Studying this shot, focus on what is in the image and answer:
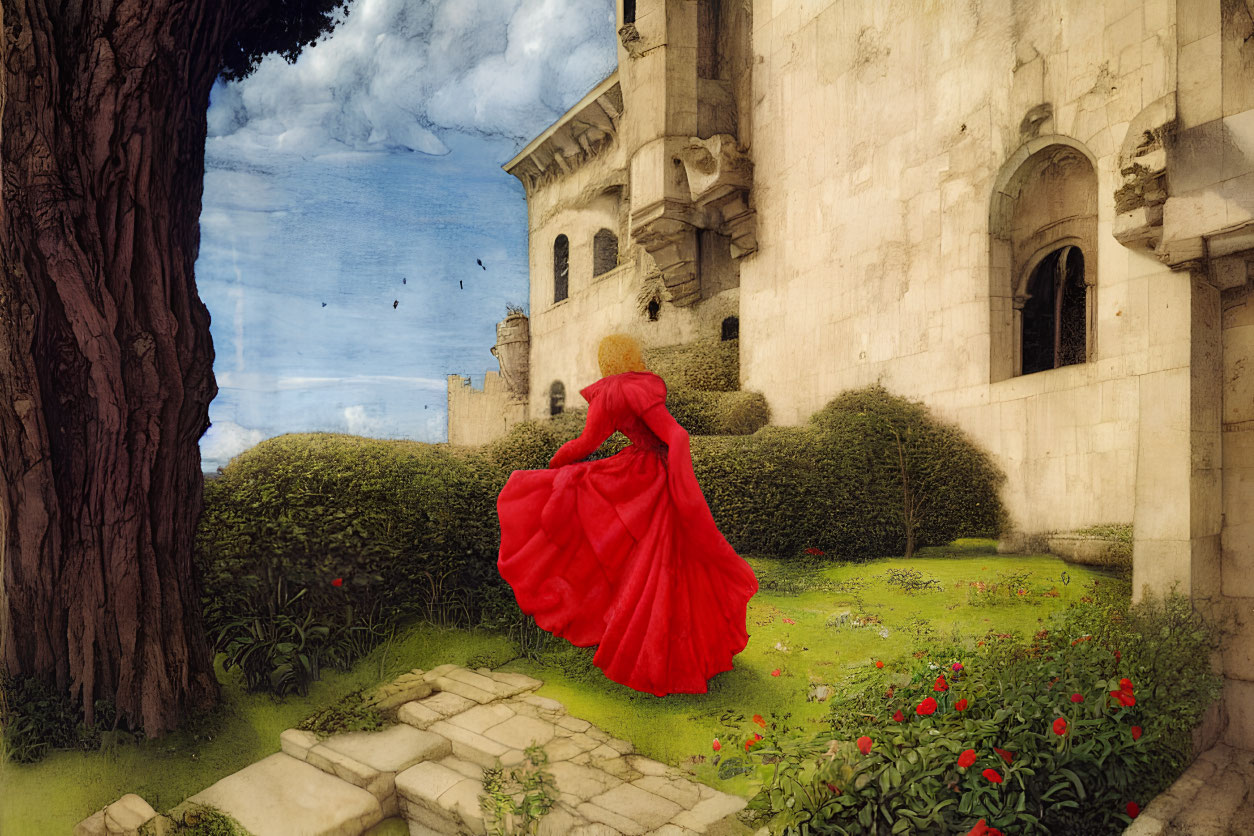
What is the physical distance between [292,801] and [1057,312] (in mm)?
5155

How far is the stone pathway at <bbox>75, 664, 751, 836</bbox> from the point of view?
2730 mm

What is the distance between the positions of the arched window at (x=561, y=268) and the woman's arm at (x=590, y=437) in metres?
5.99

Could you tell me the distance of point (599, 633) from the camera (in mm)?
3508

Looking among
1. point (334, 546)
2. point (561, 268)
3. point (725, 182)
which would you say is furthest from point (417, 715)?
point (561, 268)

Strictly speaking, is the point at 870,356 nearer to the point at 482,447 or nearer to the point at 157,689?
the point at 482,447

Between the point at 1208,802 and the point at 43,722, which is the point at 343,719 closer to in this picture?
the point at 43,722

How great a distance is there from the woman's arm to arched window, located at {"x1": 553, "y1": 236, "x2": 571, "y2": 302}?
599 cm

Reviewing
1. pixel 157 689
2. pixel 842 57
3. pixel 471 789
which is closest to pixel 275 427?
pixel 157 689

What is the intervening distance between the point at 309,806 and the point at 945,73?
5921 mm

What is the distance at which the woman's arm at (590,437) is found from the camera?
3.54m

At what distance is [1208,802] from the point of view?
270 cm

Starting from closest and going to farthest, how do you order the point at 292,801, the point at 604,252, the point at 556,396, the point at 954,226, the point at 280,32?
the point at 292,801
the point at 280,32
the point at 954,226
the point at 556,396
the point at 604,252

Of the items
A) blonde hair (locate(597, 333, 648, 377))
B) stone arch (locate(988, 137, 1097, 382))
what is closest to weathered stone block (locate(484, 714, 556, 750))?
blonde hair (locate(597, 333, 648, 377))

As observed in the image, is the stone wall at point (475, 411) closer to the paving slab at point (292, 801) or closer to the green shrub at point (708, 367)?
the paving slab at point (292, 801)
